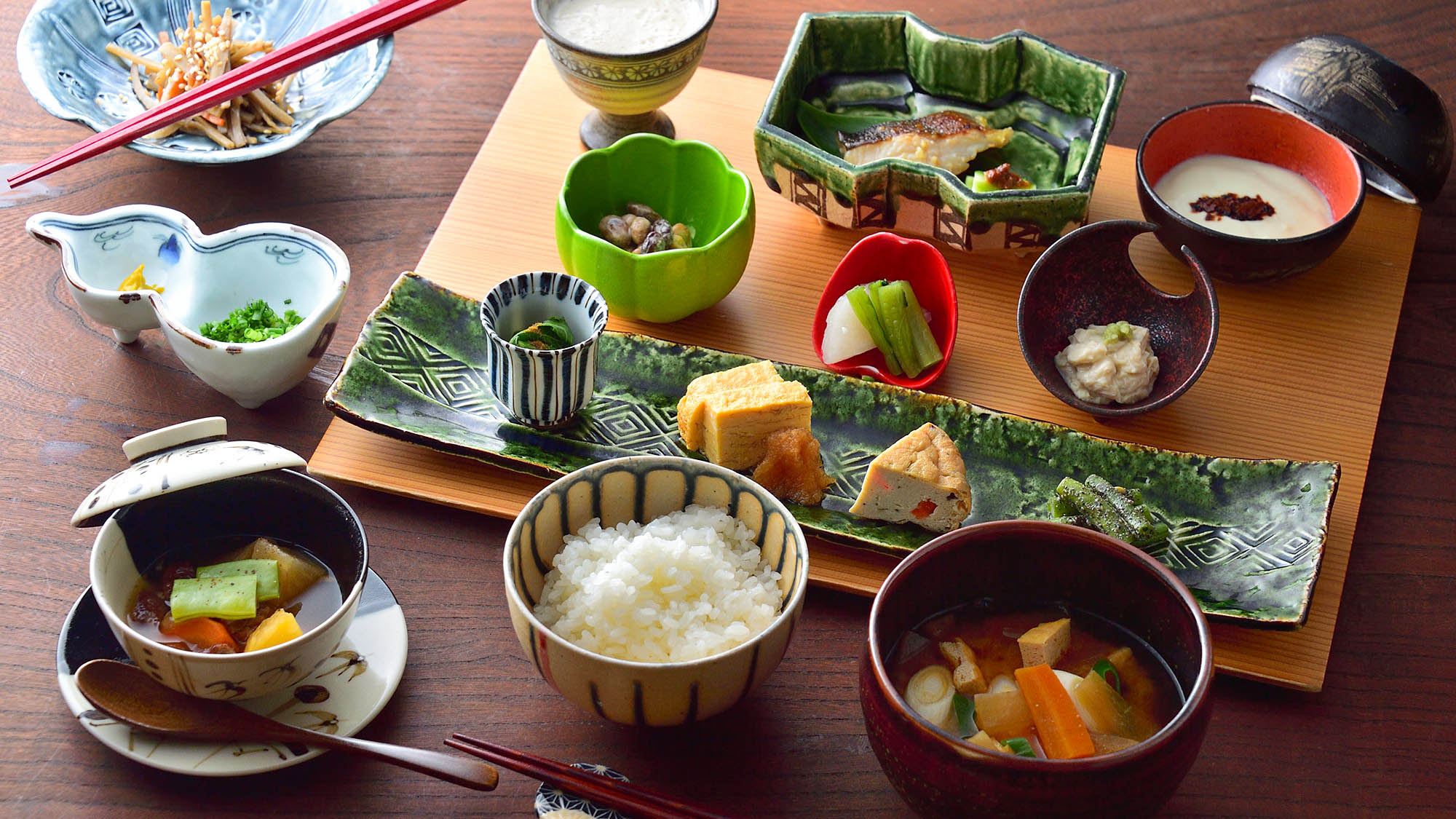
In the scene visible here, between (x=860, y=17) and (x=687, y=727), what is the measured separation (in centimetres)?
162

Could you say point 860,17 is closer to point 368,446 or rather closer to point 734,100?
point 734,100

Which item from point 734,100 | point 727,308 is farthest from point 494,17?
point 727,308

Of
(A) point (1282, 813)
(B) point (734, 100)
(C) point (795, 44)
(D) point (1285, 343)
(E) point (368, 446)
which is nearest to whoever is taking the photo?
(A) point (1282, 813)

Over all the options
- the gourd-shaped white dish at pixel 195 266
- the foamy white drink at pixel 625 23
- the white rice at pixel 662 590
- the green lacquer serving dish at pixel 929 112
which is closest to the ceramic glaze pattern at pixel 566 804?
the white rice at pixel 662 590

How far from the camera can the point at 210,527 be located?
171 cm

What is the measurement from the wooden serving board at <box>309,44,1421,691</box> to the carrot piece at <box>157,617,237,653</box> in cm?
39

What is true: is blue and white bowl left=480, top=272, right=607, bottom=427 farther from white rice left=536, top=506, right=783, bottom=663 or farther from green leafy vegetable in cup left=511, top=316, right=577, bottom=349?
white rice left=536, top=506, right=783, bottom=663

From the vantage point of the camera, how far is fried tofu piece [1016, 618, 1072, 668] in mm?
1565

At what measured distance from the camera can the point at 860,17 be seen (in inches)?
102

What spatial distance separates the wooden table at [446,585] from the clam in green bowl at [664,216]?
9.5 inches

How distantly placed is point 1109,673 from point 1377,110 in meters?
1.49

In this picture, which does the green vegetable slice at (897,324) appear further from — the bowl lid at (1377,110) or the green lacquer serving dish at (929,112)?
the bowl lid at (1377,110)

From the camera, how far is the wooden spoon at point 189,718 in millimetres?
1495

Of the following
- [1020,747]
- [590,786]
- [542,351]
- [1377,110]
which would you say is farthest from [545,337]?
[1377,110]
